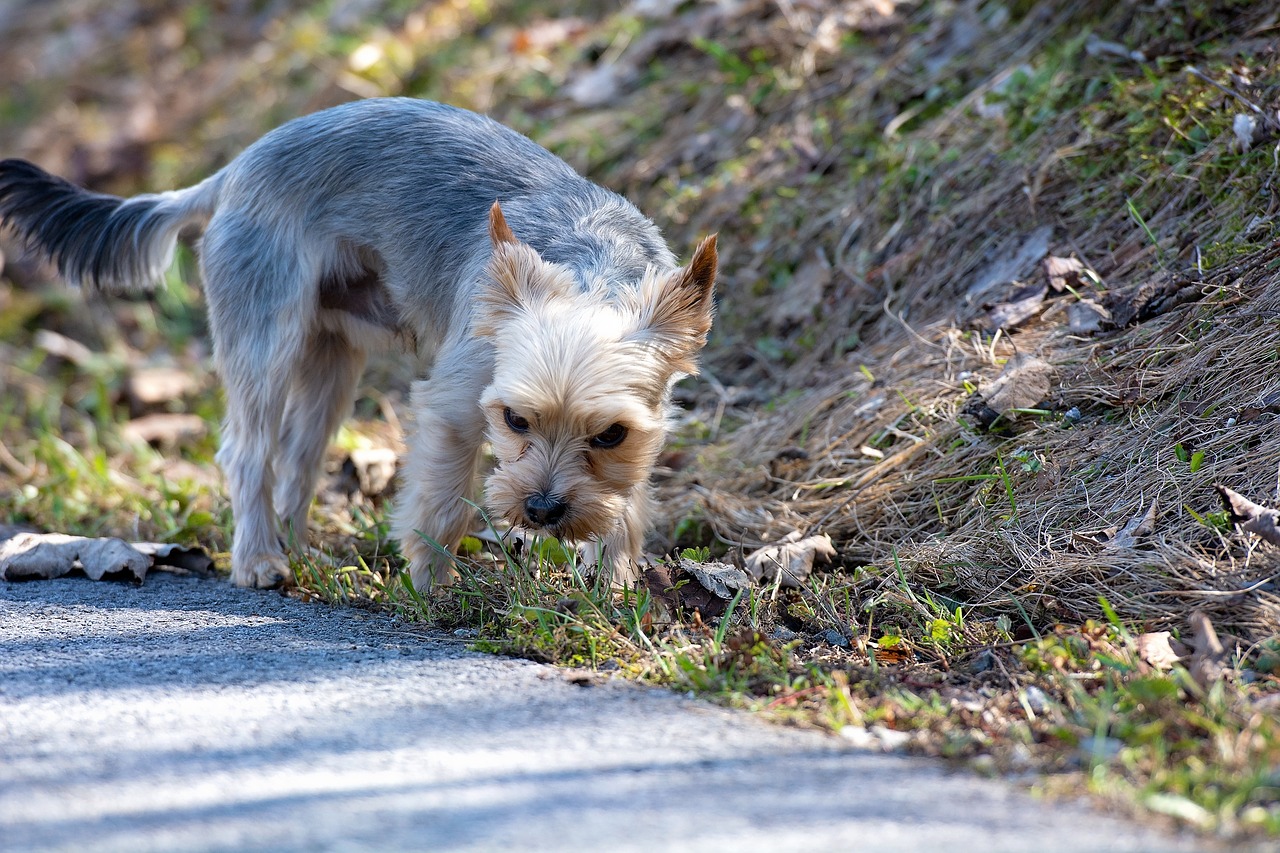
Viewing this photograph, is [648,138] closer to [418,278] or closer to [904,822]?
[418,278]

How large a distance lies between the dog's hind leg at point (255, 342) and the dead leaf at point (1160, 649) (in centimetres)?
328

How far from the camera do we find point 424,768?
274 centimetres

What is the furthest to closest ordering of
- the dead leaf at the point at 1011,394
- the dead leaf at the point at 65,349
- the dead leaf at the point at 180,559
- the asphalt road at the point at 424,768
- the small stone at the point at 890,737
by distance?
the dead leaf at the point at 65,349 < the dead leaf at the point at 180,559 < the dead leaf at the point at 1011,394 < the small stone at the point at 890,737 < the asphalt road at the point at 424,768

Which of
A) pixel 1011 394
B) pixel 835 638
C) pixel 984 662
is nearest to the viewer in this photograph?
pixel 984 662

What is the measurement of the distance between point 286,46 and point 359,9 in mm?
728

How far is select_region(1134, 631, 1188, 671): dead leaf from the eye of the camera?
128 inches

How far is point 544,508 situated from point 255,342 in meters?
1.75

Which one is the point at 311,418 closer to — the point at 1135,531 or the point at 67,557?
the point at 67,557

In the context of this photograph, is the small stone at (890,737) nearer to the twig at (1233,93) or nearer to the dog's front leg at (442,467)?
the dog's front leg at (442,467)

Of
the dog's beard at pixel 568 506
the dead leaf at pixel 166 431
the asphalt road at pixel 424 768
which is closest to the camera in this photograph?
the asphalt road at pixel 424 768

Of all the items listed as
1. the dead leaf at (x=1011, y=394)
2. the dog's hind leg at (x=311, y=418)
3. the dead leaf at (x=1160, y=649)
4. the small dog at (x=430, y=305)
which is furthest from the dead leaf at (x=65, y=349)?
the dead leaf at (x=1160, y=649)

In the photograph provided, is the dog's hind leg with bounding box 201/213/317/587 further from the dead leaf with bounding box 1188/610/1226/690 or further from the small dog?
the dead leaf with bounding box 1188/610/1226/690

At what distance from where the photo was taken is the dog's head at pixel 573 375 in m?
4.14

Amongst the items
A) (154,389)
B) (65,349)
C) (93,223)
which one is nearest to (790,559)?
(93,223)
